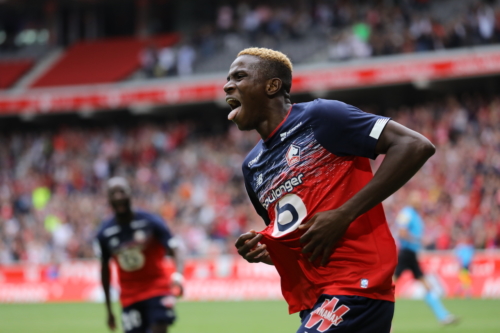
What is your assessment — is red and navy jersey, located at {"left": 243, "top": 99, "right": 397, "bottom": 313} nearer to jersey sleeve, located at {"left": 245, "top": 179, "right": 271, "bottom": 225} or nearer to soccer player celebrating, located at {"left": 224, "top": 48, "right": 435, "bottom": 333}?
soccer player celebrating, located at {"left": 224, "top": 48, "right": 435, "bottom": 333}

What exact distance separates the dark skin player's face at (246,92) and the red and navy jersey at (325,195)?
16cm

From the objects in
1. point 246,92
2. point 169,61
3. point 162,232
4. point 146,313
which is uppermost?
point 246,92

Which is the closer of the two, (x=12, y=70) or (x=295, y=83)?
(x=295, y=83)

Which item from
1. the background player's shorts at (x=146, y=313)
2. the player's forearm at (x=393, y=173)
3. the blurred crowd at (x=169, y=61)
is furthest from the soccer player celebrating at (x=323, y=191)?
the blurred crowd at (x=169, y=61)

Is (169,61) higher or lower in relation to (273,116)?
lower

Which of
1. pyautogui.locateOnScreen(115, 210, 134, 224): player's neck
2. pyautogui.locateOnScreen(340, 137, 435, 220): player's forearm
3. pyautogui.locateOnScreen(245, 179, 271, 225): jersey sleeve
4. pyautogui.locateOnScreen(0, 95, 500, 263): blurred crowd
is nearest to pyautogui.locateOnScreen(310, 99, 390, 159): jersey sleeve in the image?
pyautogui.locateOnScreen(340, 137, 435, 220): player's forearm

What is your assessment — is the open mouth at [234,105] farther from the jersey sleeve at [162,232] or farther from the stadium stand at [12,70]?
the stadium stand at [12,70]

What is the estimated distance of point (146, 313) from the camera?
808 cm

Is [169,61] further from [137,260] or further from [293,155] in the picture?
[293,155]

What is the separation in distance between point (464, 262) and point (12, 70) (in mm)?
25699

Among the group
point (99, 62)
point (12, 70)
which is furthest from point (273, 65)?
point (12, 70)

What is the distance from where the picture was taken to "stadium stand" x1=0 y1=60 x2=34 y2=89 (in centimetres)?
3431

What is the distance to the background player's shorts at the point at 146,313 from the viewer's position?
26.1ft

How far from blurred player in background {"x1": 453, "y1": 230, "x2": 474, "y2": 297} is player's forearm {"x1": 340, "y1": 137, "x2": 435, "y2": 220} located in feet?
45.2
